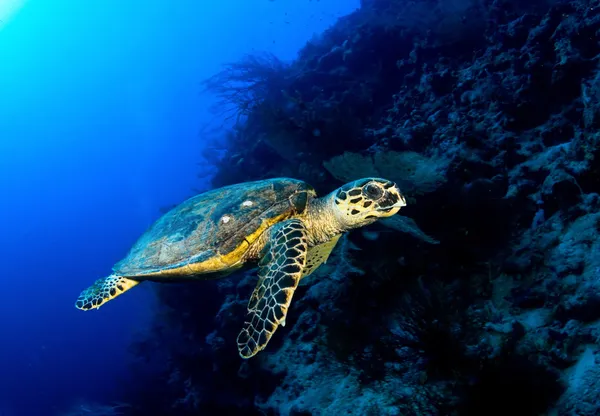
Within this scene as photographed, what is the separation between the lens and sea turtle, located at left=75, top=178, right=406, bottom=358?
307 centimetres

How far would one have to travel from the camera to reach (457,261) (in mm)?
3508

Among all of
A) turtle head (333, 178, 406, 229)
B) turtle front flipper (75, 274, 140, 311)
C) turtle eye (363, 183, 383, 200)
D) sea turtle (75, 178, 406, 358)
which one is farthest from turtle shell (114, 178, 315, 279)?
turtle eye (363, 183, 383, 200)

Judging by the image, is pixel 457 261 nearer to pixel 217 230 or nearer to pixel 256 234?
pixel 256 234

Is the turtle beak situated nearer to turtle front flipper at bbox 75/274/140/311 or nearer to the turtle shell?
the turtle shell

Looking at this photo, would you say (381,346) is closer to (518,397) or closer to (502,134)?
(518,397)

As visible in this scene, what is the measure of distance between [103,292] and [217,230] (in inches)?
74.5

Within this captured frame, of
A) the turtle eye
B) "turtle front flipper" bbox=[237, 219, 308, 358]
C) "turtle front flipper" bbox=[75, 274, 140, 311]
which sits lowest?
"turtle front flipper" bbox=[237, 219, 308, 358]

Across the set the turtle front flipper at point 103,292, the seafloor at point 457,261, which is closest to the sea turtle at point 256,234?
the turtle front flipper at point 103,292

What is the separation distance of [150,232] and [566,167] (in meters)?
4.85

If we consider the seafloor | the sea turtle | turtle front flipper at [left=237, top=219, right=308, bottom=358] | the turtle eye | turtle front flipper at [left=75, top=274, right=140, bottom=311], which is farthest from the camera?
turtle front flipper at [left=75, top=274, right=140, bottom=311]

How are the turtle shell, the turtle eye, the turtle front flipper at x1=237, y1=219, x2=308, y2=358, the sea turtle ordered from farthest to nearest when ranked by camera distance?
the turtle shell → the turtle eye → the sea turtle → the turtle front flipper at x1=237, y1=219, x2=308, y2=358

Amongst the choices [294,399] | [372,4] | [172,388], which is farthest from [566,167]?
[372,4]

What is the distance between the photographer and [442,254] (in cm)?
355

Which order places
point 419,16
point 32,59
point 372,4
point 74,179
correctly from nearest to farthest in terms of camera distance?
point 419,16 → point 372,4 → point 74,179 → point 32,59
